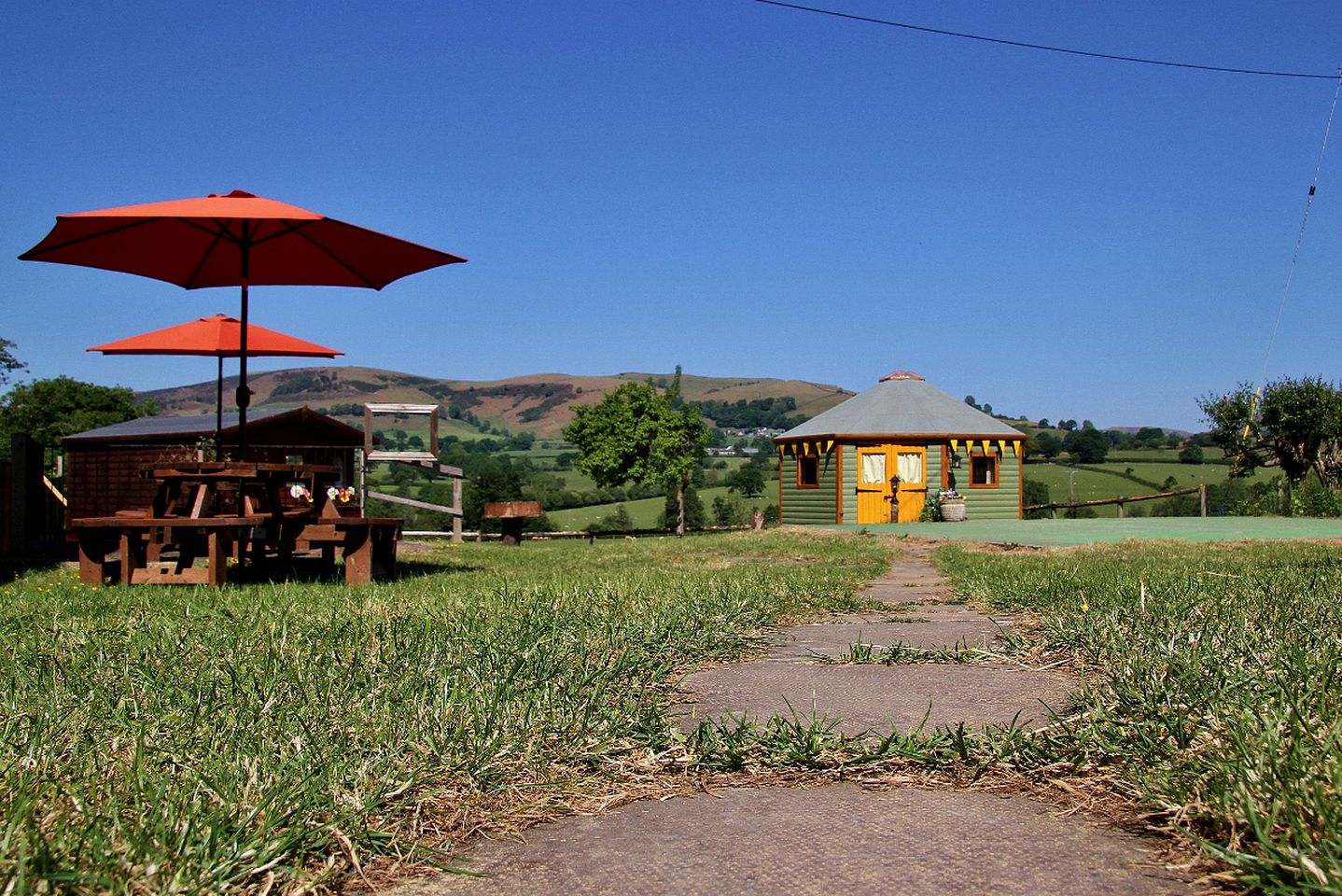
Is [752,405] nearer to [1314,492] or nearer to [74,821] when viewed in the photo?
[1314,492]

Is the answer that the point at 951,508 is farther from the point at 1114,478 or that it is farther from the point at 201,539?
the point at 1114,478

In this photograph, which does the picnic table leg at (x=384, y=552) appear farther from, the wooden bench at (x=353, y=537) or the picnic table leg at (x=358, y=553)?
the picnic table leg at (x=358, y=553)

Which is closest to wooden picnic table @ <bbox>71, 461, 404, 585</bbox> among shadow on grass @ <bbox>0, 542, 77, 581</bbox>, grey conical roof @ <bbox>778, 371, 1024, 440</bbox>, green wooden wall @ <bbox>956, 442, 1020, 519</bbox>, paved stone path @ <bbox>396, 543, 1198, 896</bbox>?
shadow on grass @ <bbox>0, 542, 77, 581</bbox>

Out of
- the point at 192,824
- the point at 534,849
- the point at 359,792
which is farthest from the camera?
the point at 359,792

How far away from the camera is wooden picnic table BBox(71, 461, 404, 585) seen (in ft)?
25.6

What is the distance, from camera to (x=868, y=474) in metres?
26.5

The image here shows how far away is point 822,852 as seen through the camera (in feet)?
6.48

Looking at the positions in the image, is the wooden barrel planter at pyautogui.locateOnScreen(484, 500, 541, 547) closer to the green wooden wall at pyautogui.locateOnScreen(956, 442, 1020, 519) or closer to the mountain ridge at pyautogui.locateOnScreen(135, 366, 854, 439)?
the green wooden wall at pyautogui.locateOnScreen(956, 442, 1020, 519)

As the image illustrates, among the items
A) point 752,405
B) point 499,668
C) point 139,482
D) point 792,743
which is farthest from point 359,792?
point 752,405

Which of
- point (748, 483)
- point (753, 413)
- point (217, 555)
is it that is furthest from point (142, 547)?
point (753, 413)

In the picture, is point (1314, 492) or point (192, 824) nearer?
point (192, 824)

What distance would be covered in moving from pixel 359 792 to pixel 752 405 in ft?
351

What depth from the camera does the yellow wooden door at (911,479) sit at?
2652 cm

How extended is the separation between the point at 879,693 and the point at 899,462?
77.8 ft
